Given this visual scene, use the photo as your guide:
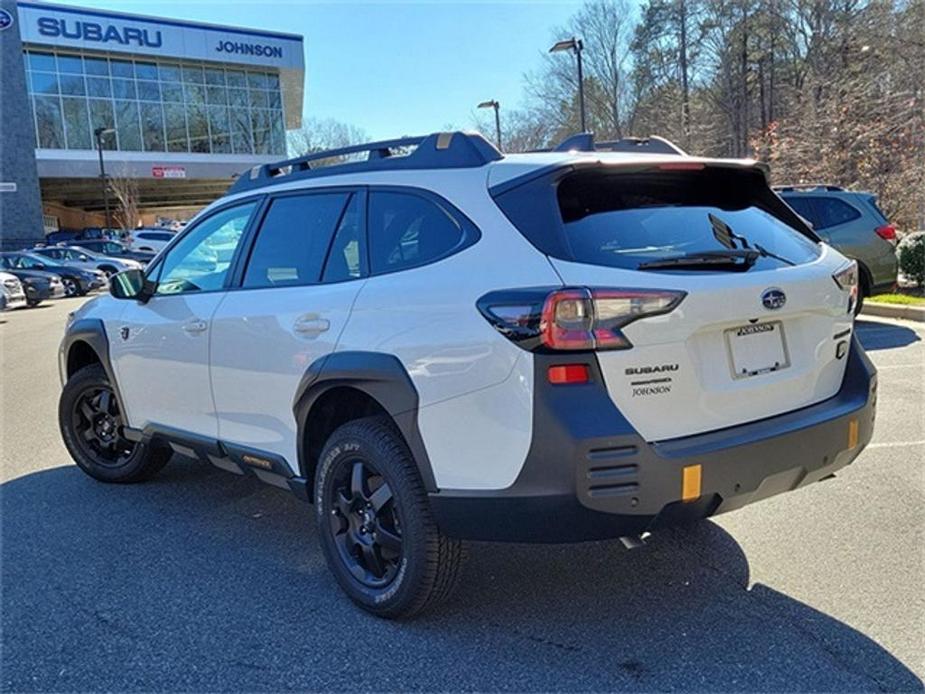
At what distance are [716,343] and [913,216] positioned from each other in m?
18.1

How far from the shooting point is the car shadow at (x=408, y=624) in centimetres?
275

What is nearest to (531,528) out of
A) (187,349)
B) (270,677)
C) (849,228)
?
(270,677)

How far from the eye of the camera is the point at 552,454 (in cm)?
256

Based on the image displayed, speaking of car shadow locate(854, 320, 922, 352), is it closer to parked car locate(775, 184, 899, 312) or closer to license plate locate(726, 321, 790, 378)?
parked car locate(775, 184, 899, 312)

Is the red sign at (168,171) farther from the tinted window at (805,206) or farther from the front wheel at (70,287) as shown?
the tinted window at (805,206)

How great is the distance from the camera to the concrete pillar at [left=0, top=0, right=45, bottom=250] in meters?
38.1

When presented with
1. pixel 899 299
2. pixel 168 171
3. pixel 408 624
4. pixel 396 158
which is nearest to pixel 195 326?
pixel 396 158

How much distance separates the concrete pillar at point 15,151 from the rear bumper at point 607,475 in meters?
41.8

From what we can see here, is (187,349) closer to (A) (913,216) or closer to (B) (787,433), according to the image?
(B) (787,433)

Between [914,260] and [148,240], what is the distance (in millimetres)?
35260

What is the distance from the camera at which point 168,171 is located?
49.4m

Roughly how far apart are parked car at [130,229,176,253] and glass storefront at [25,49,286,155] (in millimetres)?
11563

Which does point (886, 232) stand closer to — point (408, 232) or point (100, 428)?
point (408, 232)

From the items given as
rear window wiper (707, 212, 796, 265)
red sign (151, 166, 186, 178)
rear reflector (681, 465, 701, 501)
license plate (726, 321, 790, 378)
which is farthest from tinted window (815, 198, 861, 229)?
red sign (151, 166, 186, 178)
